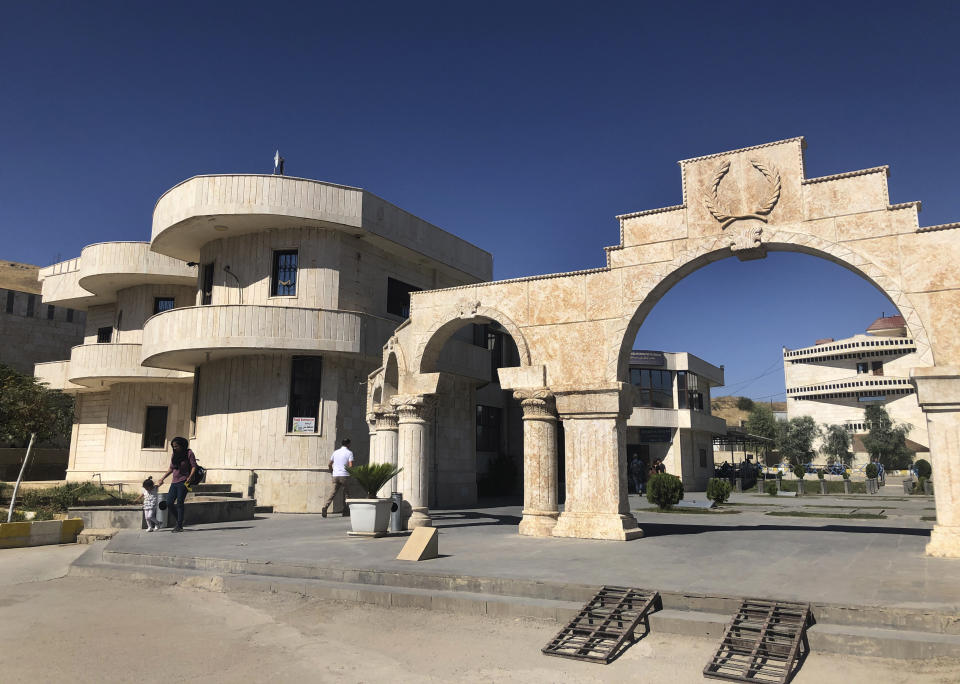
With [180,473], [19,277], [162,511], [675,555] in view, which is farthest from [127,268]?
[19,277]

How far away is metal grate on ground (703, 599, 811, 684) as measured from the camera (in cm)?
496

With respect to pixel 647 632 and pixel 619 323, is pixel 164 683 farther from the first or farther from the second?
pixel 619 323

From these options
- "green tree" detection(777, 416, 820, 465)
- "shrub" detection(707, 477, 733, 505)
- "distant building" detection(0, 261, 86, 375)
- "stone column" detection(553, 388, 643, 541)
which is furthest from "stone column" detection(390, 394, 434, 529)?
"green tree" detection(777, 416, 820, 465)

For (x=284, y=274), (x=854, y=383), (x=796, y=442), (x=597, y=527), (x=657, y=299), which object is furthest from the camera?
(x=854, y=383)

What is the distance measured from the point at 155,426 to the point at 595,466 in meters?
19.4

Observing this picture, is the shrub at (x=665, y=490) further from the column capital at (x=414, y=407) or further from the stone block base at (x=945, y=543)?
the stone block base at (x=945, y=543)

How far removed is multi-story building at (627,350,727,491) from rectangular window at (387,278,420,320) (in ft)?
55.9

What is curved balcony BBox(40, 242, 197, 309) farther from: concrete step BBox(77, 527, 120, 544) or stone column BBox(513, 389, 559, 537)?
stone column BBox(513, 389, 559, 537)

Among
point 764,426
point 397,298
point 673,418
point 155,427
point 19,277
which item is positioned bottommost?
point 155,427

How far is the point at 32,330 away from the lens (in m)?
35.5

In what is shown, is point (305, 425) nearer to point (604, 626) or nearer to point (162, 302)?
point (162, 302)

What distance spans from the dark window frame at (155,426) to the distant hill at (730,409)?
112 meters

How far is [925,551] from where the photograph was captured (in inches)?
362

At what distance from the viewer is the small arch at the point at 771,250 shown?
9680mm
